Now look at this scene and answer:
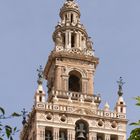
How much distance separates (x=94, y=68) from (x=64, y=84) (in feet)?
10.6

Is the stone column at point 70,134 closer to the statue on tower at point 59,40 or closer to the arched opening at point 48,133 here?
the arched opening at point 48,133

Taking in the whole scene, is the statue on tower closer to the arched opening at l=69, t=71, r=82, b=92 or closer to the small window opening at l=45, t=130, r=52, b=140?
the arched opening at l=69, t=71, r=82, b=92

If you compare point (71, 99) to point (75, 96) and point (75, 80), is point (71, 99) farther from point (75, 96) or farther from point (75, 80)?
point (75, 80)

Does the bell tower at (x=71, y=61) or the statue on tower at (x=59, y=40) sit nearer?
the bell tower at (x=71, y=61)

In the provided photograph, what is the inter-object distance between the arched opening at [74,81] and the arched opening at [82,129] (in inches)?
173

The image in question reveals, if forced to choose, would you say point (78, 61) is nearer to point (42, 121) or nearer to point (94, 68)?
point (94, 68)

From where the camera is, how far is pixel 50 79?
53.2m

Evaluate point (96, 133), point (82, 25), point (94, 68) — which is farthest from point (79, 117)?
point (82, 25)

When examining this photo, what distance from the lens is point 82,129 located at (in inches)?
1863

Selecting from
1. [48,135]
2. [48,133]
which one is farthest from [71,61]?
[48,135]

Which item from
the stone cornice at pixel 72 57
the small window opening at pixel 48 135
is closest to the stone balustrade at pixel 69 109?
the small window opening at pixel 48 135

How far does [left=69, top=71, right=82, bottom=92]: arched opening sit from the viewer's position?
51531 millimetres

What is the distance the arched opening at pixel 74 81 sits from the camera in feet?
169

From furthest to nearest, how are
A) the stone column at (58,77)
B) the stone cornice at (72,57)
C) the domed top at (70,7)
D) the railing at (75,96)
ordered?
the domed top at (70,7), the stone cornice at (72,57), the stone column at (58,77), the railing at (75,96)
